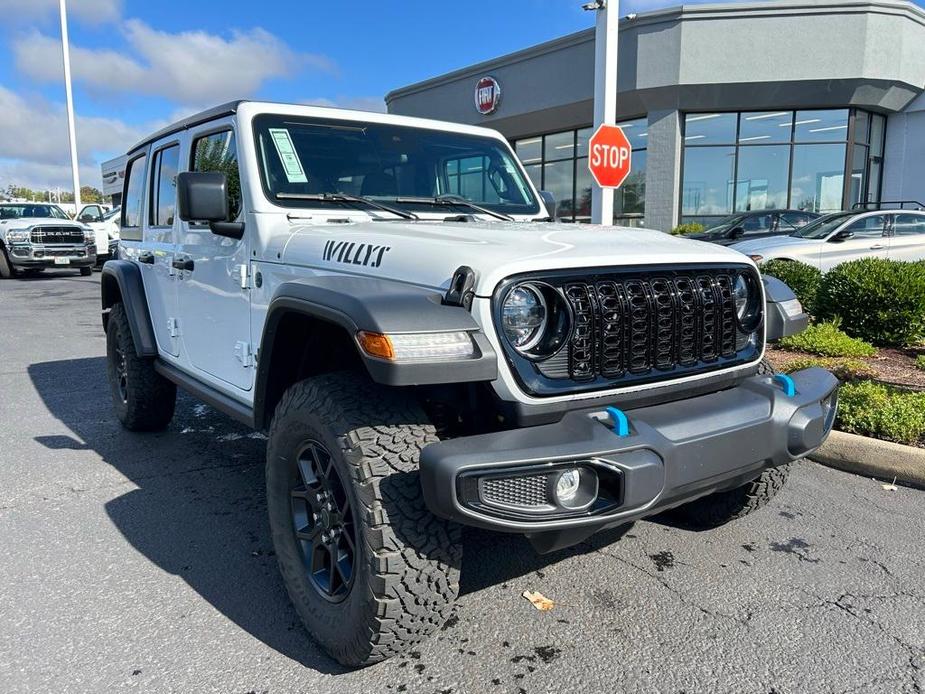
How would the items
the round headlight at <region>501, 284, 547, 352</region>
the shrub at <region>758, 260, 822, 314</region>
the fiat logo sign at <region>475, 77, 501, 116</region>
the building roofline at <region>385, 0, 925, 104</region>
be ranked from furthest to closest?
the fiat logo sign at <region>475, 77, 501, 116</region> < the building roofline at <region>385, 0, 925, 104</region> < the shrub at <region>758, 260, 822, 314</region> < the round headlight at <region>501, 284, 547, 352</region>

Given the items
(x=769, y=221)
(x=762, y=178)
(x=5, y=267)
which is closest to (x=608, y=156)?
(x=769, y=221)

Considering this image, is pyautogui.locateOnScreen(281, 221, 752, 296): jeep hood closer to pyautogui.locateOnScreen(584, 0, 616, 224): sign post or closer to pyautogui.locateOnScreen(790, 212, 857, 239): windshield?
pyautogui.locateOnScreen(584, 0, 616, 224): sign post

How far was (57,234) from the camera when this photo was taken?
703 inches

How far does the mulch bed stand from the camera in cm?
552

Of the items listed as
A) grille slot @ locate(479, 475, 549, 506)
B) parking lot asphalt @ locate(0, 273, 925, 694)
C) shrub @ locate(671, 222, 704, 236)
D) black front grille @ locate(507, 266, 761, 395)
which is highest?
shrub @ locate(671, 222, 704, 236)

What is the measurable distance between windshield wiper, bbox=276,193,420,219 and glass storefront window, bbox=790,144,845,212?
736 inches

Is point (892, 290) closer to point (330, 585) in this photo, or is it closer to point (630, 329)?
point (630, 329)

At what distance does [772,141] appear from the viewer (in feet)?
63.0

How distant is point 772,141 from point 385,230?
1913cm

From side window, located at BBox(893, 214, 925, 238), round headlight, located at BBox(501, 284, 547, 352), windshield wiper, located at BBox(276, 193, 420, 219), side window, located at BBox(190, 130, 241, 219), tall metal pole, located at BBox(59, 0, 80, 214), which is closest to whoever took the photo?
round headlight, located at BBox(501, 284, 547, 352)

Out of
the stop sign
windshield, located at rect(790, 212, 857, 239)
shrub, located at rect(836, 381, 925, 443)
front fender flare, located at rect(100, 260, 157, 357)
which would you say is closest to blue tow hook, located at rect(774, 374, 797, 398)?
shrub, located at rect(836, 381, 925, 443)

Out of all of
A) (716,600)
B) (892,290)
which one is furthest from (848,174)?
(716,600)

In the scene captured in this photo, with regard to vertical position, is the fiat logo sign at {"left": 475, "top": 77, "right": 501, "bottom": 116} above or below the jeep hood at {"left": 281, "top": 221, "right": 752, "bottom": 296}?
above

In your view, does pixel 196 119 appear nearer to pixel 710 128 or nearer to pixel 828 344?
pixel 828 344
